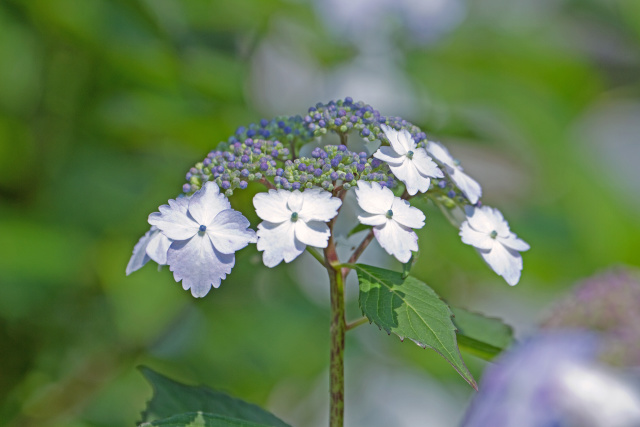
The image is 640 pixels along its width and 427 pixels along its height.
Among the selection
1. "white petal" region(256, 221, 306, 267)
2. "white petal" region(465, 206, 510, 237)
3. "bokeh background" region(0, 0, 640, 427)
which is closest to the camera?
"white petal" region(256, 221, 306, 267)

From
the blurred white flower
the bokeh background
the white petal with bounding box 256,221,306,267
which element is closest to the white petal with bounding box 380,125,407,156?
the white petal with bounding box 256,221,306,267

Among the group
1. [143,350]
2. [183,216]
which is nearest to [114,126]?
[143,350]

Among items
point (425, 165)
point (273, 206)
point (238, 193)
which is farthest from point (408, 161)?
point (238, 193)

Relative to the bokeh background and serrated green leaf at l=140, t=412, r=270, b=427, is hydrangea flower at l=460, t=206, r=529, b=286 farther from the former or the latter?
the bokeh background

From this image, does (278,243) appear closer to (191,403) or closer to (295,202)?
(295,202)

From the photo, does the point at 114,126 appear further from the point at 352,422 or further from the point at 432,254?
the point at 352,422
